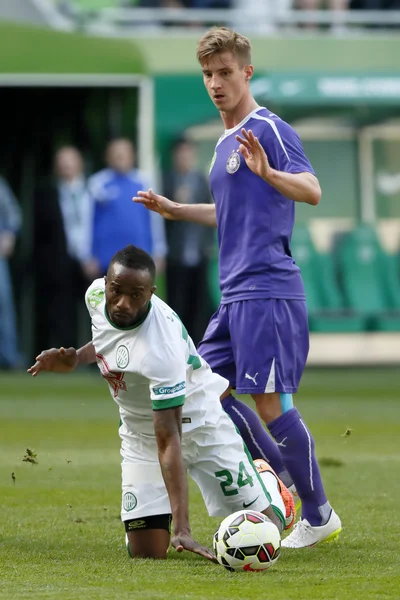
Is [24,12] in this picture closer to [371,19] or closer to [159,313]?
[371,19]

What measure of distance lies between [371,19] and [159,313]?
16106mm

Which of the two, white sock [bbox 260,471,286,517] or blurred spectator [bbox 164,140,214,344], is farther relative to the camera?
blurred spectator [bbox 164,140,214,344]

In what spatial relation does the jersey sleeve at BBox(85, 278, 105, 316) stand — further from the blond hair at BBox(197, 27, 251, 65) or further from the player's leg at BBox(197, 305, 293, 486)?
the blond hair at BBox(197, 27, 251, 65)

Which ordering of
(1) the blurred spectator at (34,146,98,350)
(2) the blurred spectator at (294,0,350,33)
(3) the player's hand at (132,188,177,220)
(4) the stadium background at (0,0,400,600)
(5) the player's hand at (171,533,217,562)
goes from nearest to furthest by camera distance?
(5) the player's hand at (171,533,217,562)
(3) the player's hand at (132,188,177,220)
(4) the stadium background at (0,0,400,600)
(1) the blurred spectator at (34,146,98,350)
(2) the blurred spectator at (294,0,350,33)

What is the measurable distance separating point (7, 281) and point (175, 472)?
13.6 meters

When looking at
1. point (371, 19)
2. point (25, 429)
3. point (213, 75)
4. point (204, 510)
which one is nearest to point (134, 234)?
point (25, 429)

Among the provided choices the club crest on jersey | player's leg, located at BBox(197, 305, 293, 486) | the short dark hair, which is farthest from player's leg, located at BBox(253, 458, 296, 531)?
the club crest on jersey

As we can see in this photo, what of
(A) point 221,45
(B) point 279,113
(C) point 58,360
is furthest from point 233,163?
(B) point 279,113

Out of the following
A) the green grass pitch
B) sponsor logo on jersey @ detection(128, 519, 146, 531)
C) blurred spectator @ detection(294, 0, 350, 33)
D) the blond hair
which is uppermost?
blurred spectator @ detection(294, 0, 350, 33)

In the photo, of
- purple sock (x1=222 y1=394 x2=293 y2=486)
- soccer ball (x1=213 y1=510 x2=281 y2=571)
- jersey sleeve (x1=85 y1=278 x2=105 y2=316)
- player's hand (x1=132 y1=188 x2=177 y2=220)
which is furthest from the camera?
player's hand (x1=132 y1=188 x2=177 y2=220)

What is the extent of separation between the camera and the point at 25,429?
37.4ft

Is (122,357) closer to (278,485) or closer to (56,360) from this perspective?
(56,360)

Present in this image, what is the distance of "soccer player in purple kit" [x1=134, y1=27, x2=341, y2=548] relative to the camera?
5.93 meters

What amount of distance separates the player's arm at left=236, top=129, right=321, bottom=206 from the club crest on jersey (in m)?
0.25
